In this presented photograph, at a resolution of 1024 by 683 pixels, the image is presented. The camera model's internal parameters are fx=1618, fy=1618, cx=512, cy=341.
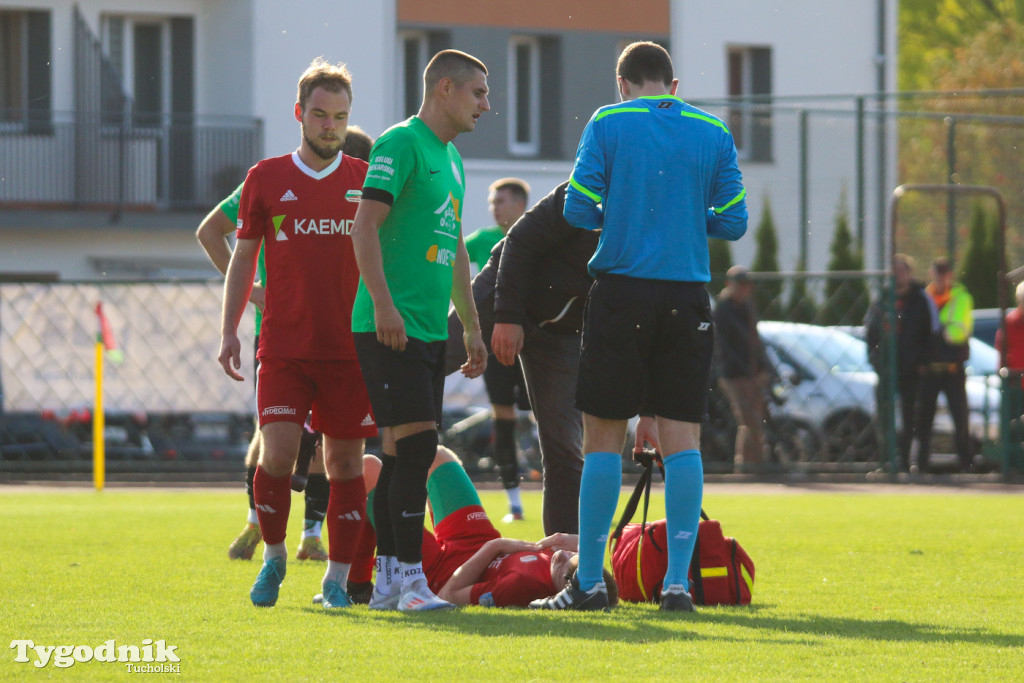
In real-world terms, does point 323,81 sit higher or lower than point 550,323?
higher

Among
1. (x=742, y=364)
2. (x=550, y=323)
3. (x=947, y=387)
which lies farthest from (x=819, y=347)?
(x=550, y=323)

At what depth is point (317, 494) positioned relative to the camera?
809 cm

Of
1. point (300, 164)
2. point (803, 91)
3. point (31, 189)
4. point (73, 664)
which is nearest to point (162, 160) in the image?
point (31, 189)

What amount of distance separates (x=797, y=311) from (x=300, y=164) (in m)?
11.3

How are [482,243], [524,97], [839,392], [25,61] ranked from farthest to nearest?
1. [524,97]
2. [25,61]
3. [839,392]
4. [482,243]

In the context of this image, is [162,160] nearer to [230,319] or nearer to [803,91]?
[803,91]

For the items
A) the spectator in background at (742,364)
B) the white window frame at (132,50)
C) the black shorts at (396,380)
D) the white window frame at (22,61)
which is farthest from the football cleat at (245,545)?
the white window frame at (132,50)

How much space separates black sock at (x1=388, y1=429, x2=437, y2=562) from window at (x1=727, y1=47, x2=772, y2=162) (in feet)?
30.1

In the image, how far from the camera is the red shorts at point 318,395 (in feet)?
19.5

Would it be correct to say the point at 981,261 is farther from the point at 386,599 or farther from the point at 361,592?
the point at 386,599

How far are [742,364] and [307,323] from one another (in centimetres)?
1061

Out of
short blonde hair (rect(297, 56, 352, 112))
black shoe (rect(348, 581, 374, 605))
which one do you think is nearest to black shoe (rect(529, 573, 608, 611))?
black shoe (rect(348, 581, 374, 605))

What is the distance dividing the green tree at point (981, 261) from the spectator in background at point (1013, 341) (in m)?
4.74

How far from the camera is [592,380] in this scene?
575 cm
